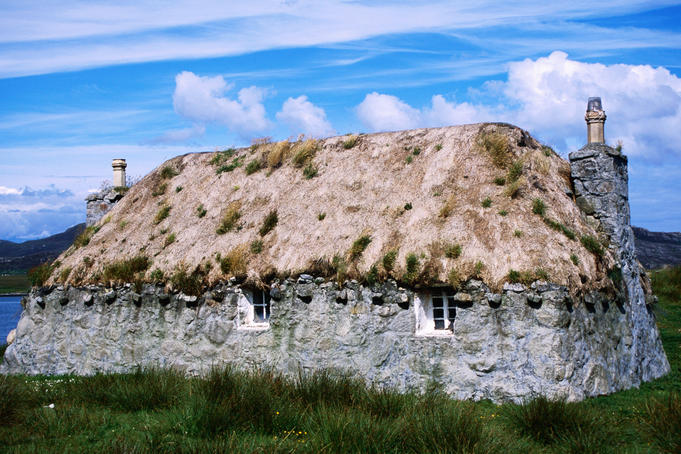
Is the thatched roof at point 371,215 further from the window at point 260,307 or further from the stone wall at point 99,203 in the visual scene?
the stone wall at point 99,203

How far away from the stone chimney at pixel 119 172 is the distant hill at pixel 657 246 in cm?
5004

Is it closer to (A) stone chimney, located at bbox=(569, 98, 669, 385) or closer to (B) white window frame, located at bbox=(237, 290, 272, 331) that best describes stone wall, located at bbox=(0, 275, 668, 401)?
(B) white window frame, located at bbox=(237, 290, 272, 331)

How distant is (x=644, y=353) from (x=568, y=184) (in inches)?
162

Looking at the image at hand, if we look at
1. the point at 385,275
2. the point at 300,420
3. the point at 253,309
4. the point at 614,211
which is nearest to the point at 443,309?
the point at 385,275

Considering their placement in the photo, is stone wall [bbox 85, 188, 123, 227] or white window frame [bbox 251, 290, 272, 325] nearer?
white window frame [bbox 251, 290, 272, 325]

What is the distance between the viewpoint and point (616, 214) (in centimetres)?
1484

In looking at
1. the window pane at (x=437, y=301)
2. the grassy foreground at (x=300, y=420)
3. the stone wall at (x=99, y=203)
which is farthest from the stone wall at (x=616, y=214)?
the stone wall at (x=99, y=203)

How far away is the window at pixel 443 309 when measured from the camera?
44.0 feet

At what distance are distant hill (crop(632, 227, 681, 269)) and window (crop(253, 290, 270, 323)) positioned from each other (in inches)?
2045

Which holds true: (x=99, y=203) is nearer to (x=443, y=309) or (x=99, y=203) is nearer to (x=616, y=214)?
(x=443, y=309)

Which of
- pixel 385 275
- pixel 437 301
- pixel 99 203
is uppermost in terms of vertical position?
pixel 99 203

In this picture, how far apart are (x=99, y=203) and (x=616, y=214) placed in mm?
15632

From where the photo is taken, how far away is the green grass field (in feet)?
283

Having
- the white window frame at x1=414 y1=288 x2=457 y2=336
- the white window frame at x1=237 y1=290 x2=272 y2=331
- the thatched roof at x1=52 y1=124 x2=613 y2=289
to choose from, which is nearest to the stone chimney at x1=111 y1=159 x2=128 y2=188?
the thatched roof at x1=52 y1=124 x2=613 y2=289
